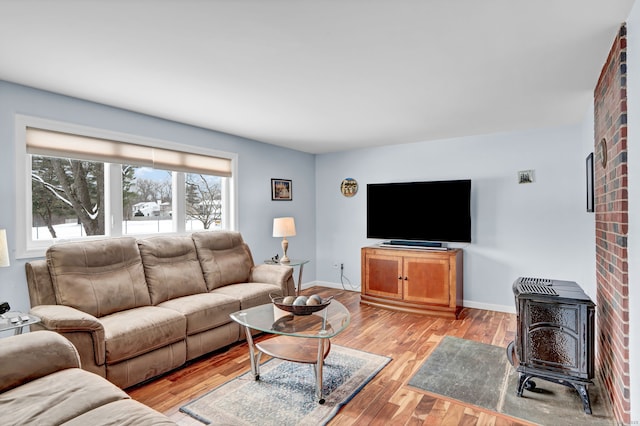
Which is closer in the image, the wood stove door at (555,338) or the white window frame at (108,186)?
the wood stove door at (555,338)

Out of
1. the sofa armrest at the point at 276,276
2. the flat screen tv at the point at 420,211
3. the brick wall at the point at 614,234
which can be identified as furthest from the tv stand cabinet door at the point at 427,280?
the brick wall at the point at 614,234

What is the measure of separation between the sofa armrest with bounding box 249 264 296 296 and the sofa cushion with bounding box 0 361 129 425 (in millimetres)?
2158

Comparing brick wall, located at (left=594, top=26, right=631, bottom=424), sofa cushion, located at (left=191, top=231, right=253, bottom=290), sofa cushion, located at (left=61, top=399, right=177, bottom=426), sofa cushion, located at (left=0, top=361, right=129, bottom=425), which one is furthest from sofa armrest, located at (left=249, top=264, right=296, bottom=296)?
brick wall, located at (left=594, top=26, right=631, bottom=424)

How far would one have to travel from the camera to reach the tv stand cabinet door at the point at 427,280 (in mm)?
4207

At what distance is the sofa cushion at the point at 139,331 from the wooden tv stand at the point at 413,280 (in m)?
2.62

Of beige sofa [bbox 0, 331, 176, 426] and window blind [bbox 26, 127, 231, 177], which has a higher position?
window blind [bbox 26, 127, 231, 177]

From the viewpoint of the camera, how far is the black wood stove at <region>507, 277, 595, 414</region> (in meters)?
2.24

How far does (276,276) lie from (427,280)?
1.86m

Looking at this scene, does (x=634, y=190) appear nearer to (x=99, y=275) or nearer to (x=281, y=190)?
(x=99, y=275)

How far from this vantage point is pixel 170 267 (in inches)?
133

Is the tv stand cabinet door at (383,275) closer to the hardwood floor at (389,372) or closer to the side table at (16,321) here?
the hardwood floor at (389,372)

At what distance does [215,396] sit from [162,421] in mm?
1110

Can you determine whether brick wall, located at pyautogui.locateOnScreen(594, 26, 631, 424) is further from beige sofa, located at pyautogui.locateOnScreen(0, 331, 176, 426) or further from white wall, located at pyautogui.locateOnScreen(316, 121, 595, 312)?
beige sofa, located at pyautogui.locateOnScreen(0, 331, 176, 426)

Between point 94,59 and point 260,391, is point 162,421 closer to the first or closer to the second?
point 260,391
